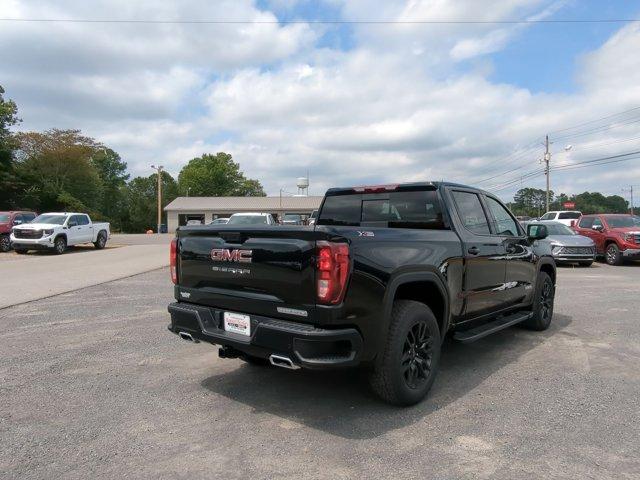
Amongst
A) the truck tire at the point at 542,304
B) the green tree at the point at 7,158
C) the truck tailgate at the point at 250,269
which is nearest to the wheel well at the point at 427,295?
the truck tailgate at the point at 250,269

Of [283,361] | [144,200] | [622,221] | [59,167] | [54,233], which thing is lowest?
[54,233]

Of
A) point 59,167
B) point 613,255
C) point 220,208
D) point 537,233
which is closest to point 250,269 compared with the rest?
point 537,233

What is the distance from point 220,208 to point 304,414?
58.3 meters

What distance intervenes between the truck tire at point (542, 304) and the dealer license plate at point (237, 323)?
13.8 ft

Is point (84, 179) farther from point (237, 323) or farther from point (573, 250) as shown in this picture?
point (237, 323)

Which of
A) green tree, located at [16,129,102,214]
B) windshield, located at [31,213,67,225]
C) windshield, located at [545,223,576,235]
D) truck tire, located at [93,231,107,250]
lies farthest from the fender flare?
green tree, located at [16,129,102,214]

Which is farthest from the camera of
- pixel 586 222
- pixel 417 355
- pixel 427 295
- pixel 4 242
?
pixel 4 242

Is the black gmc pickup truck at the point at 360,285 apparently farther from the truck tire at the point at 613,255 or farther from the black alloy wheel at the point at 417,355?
the truck tire at the point at 613,255

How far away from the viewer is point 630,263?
17.3 metres

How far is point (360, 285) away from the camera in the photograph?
3584mm

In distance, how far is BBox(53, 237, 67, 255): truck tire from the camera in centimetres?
2095

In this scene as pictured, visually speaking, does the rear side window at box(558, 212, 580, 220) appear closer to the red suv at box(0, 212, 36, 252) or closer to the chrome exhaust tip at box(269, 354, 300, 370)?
the chrome exhaust tip at box(269, 354, 300, 370)

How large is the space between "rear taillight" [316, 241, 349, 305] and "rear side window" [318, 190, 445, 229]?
65.8 inches

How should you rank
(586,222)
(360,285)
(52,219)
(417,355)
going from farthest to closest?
1. (52,219)
2. (586,222)
3. (417,355)
4. (360,285)
